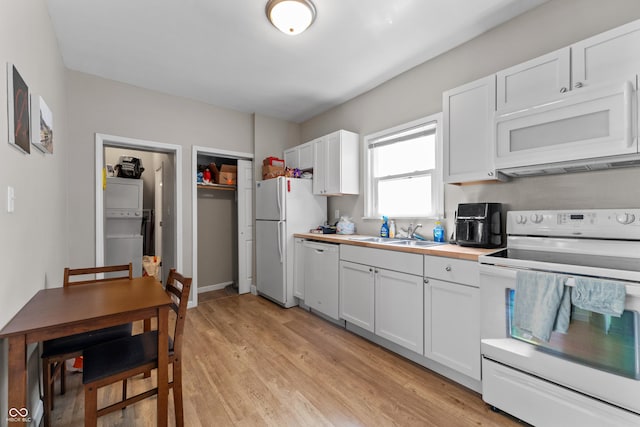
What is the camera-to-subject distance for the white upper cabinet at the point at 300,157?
3873 mm

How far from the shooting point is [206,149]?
380 cm

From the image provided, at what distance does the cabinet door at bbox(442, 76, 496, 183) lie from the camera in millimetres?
2070

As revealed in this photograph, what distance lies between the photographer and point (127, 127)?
10.7ft

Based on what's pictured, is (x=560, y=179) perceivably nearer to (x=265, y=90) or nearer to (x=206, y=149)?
(x=265, y=90)

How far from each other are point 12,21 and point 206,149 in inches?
97.3

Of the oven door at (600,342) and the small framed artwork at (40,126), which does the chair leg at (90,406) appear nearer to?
the small framed artwork at (40,126)

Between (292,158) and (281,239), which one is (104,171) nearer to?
(281,239)

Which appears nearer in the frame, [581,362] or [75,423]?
[581,362]

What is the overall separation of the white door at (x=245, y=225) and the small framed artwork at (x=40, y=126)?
91.0 inches

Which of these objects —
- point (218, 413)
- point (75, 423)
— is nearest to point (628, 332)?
point (218, 413)

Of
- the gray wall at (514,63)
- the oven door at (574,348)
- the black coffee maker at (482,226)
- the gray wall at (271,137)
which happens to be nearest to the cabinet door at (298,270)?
the gray wall at (514,63)

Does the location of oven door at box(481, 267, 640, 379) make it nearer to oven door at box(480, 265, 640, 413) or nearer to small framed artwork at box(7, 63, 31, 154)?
oven door at box(480, 265, 640, 413)

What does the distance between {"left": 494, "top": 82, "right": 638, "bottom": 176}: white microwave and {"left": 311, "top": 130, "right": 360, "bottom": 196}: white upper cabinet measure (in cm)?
172

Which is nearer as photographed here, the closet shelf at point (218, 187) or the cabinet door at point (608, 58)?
the cabinet door at point (608, 58)
